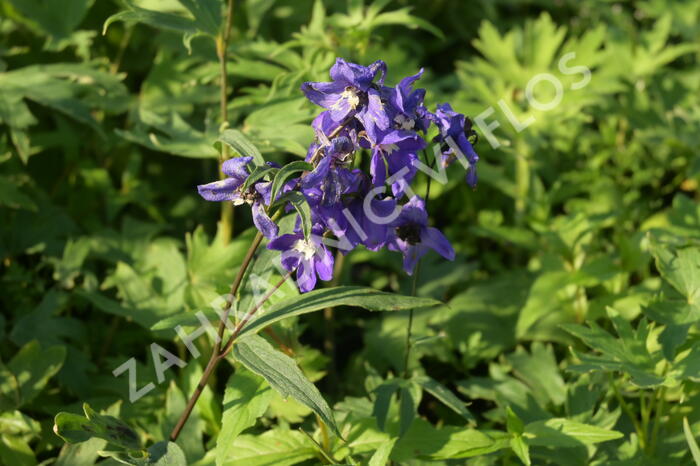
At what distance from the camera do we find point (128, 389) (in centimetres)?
278

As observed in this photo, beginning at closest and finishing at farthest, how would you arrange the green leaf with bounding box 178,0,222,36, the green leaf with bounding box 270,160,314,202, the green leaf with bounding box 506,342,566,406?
the green leaf with bounding box 270,160,314,202, the green leaf with bounding box 178,0,222,36, the green leaf with bounding box 506,342,566,406

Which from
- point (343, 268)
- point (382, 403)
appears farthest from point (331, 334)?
point (382, 403)

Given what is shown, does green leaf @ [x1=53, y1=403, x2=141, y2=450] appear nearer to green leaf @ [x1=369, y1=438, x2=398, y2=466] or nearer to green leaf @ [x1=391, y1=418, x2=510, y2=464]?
green leaf @ [x1=369, y1=438, x2=398, y2=466]

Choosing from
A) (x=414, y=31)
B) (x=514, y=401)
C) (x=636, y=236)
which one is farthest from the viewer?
(x=414, y=31)

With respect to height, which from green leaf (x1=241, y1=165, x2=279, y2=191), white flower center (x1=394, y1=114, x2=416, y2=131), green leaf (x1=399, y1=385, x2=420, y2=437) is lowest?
green leaf (x1=399, y1=385, x2=420, y2=437)

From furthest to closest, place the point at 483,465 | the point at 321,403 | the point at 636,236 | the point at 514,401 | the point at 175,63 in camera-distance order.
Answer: the point at 175,63, the point at 636,236, the point at 514,401, the point at 483,465, the point at 321,403

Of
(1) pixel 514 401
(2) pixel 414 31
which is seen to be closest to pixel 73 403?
(1) pixel 514 401

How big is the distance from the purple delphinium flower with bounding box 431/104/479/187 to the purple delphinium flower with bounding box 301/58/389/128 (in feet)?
0.61

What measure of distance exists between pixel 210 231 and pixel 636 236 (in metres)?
2.02

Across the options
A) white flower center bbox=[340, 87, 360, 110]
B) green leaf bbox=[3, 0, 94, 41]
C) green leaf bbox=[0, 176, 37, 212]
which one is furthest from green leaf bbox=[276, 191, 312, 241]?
green leaf bbox=[3, 0, 94, 41]

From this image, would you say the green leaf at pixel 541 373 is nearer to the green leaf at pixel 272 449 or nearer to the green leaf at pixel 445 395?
the green leaf at pixel 445 395

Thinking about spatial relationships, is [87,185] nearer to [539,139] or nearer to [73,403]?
[73,403]

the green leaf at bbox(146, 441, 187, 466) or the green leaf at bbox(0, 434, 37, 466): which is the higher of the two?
the green leaf at bbox(0, 434, 37, 466)

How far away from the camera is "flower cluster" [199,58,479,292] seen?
1.76 metres
